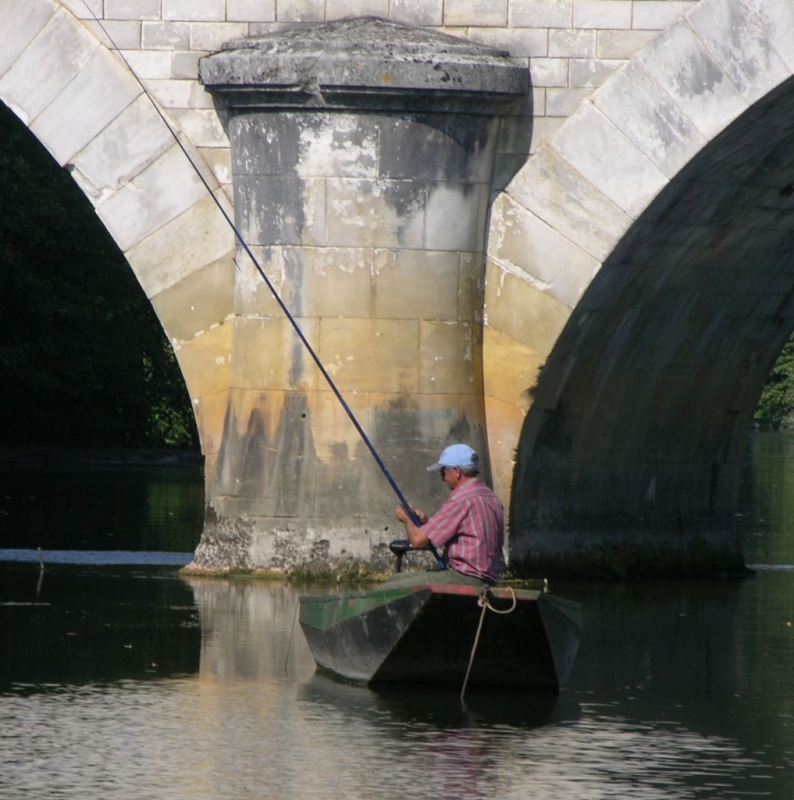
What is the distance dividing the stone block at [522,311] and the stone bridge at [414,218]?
0.05 feet

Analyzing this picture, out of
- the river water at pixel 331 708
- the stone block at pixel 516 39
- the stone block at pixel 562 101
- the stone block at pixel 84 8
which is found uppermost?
the stone block at pixel 84 8

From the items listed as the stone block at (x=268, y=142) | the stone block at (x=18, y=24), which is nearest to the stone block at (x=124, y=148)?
the stone block at (x=268, y=142)

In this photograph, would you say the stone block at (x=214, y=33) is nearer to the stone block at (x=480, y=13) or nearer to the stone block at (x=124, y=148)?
the stone block at (x=124, y=148)

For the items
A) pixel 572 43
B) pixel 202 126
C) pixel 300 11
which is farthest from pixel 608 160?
pixel 202 126

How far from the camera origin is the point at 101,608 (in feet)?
42.5

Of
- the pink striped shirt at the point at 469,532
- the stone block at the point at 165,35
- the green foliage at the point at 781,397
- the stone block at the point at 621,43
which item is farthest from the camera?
the green foliage at the point at 781,397

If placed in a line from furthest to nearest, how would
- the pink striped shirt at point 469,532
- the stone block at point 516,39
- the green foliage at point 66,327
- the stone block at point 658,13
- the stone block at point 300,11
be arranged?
the green foliage at point 66,327, the stone block at point 300,11, the stone block at point 516,39, the stone block at point 658,13, the pink striped shirt at point 469,532

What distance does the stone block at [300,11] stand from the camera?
45.8 ft

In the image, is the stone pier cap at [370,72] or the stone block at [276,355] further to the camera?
the stone block at [276,355]

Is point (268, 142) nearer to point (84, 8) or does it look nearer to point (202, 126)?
point (202, 126)

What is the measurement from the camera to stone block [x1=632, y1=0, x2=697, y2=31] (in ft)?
43.4

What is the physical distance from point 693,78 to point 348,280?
2.62m

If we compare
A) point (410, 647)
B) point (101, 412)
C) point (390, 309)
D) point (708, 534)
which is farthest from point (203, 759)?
point (101, 412)

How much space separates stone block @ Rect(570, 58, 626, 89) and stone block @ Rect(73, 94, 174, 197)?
2811 millimetres
